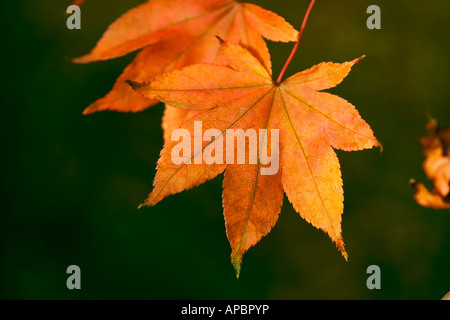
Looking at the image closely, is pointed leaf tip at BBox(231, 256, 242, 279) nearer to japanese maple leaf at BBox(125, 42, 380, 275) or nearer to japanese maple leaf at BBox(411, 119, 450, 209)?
japanese maple leaf at BBox(125, 42, 380, 275)

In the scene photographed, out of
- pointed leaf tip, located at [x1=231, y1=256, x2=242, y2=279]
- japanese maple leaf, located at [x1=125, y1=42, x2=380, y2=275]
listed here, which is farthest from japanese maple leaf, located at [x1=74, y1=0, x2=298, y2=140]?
pointed leaf tip, located at [x1=231, y1=256, x2=242, y2=279]

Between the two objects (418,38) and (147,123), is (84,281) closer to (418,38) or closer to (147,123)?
(147,123)

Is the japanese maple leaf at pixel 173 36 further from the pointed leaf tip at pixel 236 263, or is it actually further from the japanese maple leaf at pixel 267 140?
the pointed leaf tip at pixel 236 263

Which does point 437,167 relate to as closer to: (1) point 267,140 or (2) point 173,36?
(1) point 267,140

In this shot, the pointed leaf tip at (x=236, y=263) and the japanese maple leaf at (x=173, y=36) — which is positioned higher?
the japanese maple leaf at (x=173, y=36)

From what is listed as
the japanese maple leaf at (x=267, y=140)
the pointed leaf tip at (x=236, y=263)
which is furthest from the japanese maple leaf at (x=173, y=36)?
the pointed leaf tip at (x=236, y=263)

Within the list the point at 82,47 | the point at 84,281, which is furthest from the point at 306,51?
the point at 84,281
